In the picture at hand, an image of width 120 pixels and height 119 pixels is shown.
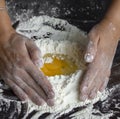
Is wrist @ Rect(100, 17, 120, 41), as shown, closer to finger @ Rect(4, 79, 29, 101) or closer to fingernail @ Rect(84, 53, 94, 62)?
fingernail @ Rect(84, 53, 94, 62)

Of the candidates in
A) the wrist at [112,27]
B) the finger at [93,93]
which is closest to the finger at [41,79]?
the finger at [93,93]

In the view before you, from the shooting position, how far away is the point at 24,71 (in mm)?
1062

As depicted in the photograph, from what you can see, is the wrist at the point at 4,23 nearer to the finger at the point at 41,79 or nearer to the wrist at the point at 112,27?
the finger at the point at 41,79

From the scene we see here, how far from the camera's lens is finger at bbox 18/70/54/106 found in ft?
3.38

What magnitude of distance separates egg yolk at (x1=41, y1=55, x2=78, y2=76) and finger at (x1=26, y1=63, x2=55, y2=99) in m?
0.07

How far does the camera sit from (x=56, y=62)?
1149mm

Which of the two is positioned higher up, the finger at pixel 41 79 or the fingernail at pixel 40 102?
the finger at pixel 41 79

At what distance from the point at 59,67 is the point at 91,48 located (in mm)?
128

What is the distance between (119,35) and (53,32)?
0.23 m

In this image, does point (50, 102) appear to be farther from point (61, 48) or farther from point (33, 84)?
point (61, 48)

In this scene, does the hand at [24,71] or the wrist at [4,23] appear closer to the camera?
the hand at [24,71]

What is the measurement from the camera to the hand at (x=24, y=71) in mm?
1033

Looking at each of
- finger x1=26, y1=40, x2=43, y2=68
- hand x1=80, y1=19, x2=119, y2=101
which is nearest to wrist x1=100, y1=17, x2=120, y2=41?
hand x1=80, y1=19, x2=119, y2=101

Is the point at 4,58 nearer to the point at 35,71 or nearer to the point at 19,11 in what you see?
the point at 35,71
